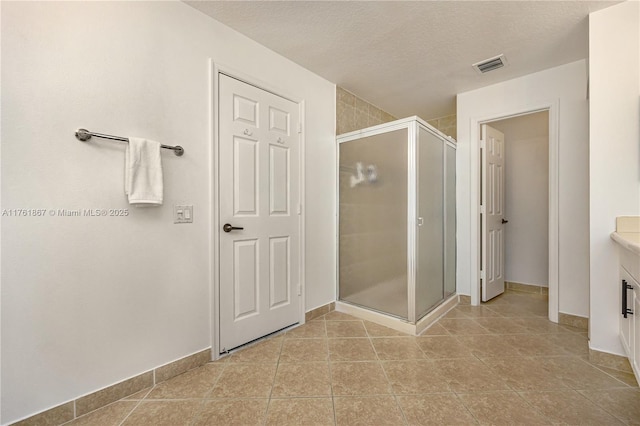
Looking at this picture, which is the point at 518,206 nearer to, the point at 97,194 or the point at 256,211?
the point at 256,211

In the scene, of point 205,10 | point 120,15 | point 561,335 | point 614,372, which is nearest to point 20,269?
point 120,15

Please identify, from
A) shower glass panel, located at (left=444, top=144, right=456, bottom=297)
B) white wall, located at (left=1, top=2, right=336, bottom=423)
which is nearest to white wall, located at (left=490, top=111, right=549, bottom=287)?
shower glass panel, located at (left=444, top=144, right=456, bottom=297)

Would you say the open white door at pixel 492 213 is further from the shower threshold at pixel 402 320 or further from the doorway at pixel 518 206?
the shower threshold at pixel 402 320

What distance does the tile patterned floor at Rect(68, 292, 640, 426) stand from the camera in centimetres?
136

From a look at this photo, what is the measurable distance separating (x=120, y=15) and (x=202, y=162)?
0.89 meters

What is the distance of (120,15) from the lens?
151 cm

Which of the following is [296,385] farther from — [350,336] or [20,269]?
[20,269]

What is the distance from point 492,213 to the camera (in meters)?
3.16

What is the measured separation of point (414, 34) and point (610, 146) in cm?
153

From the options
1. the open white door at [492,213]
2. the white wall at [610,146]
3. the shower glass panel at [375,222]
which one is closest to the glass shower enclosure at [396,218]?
the shower glass panel at [375,222]

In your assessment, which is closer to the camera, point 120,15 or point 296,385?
point 120,15

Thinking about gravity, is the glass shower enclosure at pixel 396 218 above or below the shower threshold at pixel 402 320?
above

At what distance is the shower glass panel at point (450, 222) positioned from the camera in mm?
2893

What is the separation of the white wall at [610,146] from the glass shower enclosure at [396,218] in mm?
1100
